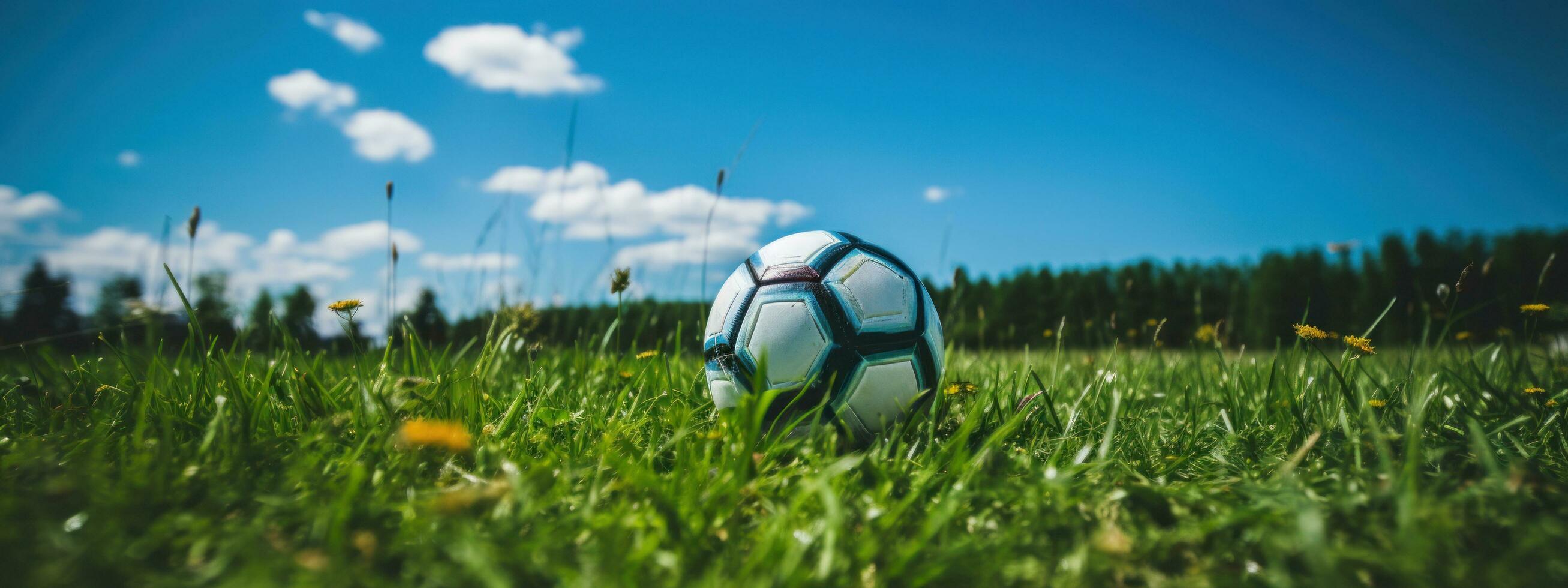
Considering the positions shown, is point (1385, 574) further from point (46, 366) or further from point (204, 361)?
point (46, 366)

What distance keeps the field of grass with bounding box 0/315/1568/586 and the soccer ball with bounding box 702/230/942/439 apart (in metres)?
0.14

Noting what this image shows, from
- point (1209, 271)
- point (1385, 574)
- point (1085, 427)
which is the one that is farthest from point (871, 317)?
point (1209, 271)

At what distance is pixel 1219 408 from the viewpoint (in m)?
2.64

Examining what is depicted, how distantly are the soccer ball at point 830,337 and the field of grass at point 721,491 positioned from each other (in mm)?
141

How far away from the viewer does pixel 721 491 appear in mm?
1626

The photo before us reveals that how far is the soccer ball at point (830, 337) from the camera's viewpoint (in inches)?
90.7

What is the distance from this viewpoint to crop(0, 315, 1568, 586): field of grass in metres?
1.29

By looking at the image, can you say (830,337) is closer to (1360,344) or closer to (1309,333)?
(1309,333)

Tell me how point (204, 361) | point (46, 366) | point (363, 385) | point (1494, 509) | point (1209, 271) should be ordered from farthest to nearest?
point (1209, 271), point (46, 366), point (204, 361), point (363, 385), point (1494, 509)

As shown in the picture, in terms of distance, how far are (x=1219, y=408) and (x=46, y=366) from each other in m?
4.80

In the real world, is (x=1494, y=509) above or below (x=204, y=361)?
below

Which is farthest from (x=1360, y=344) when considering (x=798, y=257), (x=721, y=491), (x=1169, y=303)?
(x=1169, y=303)

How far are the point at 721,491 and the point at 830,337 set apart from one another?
32.0 inches

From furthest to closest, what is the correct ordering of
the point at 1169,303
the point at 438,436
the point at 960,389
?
the point at 1169,303 < the point at 960,389 < the point at 438,436
